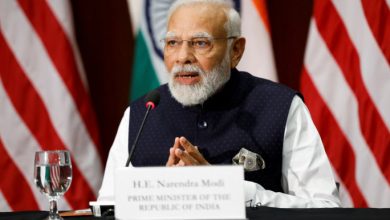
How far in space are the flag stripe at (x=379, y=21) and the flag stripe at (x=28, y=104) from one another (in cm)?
171

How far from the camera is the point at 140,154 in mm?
2725

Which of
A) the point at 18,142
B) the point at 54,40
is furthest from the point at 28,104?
the point at 54,40

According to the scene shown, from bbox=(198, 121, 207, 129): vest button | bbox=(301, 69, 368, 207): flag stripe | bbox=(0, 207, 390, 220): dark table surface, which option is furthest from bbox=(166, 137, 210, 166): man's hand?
bbox=(301, 69, 368, 207): flag stripe

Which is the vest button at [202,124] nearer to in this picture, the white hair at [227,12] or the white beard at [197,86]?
the white beard at [197,86]

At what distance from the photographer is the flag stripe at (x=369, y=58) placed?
3400 mm

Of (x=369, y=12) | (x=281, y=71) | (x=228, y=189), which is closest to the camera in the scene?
(x=228, y=189)

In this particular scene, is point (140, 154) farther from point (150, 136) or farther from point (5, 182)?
point (5, 182)

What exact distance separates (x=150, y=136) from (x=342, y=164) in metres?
1.21

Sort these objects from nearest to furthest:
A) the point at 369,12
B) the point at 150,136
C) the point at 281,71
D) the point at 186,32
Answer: the point at 186,32, the point at 150,136, the point at 369,12, the point at 281,71

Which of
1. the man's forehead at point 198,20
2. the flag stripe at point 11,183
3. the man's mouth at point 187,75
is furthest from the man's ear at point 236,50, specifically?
the flag stripe at point 11,183

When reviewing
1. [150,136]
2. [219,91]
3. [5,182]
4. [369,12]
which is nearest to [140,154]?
[150,136]

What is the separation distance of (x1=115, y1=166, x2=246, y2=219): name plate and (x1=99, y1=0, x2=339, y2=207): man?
0.93m

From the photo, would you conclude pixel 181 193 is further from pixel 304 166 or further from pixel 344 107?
pixel 344 107

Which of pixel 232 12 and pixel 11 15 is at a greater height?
pixel 11 15
